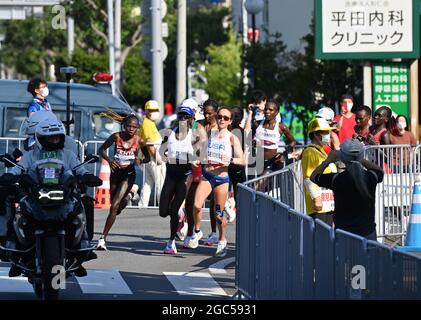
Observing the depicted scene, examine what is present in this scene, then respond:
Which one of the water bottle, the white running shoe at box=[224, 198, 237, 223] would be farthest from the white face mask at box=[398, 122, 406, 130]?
the water bottle

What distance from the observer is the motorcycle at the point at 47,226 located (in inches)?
462

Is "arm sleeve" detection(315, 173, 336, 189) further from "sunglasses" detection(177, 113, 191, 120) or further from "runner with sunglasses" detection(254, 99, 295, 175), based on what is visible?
"runner with sunglasses" detection(254, 99, 295, 175)

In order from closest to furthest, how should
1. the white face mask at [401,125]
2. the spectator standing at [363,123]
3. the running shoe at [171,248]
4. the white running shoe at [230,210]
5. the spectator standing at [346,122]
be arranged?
the running shoe at [171,248], the spectator standing at [363,123], the white running shoe at [230,210], the spectator standing at [346,122], the white face mask at [401,125]

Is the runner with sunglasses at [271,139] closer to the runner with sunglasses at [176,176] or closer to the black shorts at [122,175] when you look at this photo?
the runner with sunglasses at [176,176]

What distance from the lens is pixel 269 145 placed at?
1909cm

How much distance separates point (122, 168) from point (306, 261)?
23.4 feet

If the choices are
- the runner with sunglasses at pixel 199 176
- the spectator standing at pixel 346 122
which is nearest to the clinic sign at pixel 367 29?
the spectator standing at pixel 346 122

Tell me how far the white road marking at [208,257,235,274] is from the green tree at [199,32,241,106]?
43.4 m

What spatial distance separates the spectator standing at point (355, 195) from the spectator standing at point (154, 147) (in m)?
9.05

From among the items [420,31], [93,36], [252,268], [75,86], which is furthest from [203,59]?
[252,268]

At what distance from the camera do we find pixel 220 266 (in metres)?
15.5

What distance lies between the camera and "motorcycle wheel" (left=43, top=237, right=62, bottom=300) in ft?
38.2

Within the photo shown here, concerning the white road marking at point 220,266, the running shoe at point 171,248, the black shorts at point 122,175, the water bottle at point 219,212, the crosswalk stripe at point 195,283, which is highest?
the black shorts at point 122,175

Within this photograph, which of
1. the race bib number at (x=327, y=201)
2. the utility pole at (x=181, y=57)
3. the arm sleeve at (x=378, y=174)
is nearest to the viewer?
the arm sleeve at (x=378, y=174)
